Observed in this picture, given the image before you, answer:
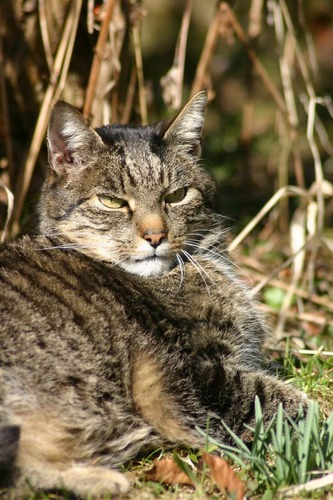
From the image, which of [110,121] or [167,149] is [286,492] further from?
[110,121]

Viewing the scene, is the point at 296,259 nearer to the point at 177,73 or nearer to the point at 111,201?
the point at 177,73

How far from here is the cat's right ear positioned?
288 centimetres

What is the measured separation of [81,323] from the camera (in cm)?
254

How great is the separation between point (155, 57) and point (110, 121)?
12.0 ft

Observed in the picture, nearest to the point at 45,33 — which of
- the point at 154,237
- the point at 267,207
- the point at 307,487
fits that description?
the point at 267,207

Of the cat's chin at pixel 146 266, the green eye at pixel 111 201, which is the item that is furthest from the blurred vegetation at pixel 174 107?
the cat's chin at pixel 146 266

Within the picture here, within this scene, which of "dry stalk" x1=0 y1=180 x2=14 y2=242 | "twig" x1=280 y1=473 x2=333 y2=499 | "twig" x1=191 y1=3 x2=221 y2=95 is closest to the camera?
"twig" x1=280 y1=473 x2=333 y2=499

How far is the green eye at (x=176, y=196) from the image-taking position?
9.87 feet

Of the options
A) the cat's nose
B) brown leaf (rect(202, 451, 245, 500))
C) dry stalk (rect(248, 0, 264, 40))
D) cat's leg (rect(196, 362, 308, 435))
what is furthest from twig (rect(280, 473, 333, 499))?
dry stalk (rect(248, 0, 264, 40))

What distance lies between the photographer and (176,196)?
9.98 ft

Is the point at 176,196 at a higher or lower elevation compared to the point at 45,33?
lower

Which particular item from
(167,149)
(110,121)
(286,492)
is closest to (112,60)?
(110,121)

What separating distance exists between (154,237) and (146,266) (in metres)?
0.13

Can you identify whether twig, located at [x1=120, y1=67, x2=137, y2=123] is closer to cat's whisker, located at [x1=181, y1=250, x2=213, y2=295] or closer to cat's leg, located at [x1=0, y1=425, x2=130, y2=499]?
cat's whisker, located at [x1=181, y1=250, x2=213, y2=295]
